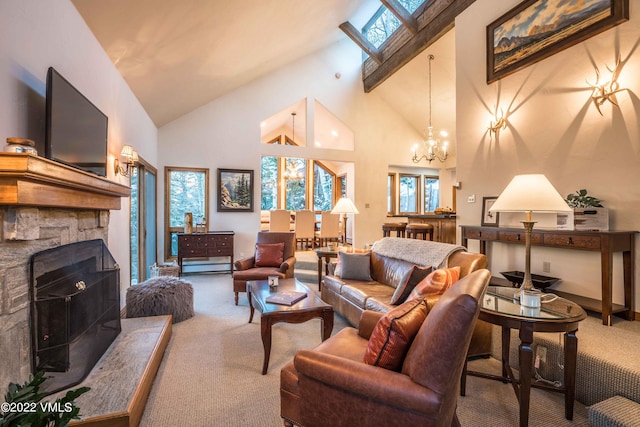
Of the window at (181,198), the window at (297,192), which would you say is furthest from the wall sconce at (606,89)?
the window at (297,192)

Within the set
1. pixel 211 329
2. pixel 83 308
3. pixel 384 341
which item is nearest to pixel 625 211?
pixel 384 341

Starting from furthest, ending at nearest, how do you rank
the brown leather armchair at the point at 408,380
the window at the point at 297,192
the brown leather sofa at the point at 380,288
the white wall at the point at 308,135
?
the window at the point at 297,192, the white wall at the point at 308,135, the brown leather sofa at the point at 380,288, the brown leather armchair at the point at 408,380

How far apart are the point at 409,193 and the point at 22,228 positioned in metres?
8.46

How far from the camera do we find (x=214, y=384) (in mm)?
2182

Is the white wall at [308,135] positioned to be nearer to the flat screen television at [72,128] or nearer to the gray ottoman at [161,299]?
the gray ottoman at [161,299]

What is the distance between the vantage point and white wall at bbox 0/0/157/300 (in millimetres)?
1695

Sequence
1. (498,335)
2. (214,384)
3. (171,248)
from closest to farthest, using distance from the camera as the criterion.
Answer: (214,384) < (498,335) < (171,248)

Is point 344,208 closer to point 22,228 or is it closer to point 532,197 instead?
point 532,197

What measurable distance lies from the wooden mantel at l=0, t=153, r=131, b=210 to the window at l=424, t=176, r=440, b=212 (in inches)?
327

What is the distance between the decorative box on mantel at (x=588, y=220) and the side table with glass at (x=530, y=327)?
125cm

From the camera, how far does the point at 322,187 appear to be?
31.8ft

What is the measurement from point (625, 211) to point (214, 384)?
3.78 meters

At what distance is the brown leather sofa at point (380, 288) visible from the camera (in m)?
2.50

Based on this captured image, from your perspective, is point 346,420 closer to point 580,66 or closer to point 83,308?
point 83,308
